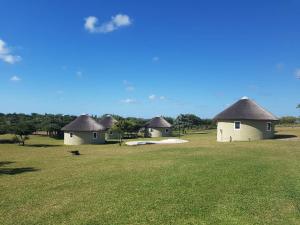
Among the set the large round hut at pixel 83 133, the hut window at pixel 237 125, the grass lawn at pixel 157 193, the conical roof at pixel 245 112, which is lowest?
the grass lawn at pixel 157 193

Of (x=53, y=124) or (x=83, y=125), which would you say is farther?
(x=53, y=124)

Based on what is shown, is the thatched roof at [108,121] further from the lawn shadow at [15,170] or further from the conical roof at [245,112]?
the lawn shadow at [15,170]

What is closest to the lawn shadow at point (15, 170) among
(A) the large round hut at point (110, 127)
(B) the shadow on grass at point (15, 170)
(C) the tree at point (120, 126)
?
(B) the shadow on grass at point (15, 170)

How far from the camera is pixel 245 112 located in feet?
134

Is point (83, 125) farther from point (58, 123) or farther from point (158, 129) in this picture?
point (158, 129)

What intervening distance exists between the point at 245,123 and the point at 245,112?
158 centimetres

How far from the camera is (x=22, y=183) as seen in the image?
16.8 m

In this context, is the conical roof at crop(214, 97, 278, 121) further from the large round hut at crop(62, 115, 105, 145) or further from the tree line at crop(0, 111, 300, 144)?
the large round hut at crop(62, 115, 105, 145)

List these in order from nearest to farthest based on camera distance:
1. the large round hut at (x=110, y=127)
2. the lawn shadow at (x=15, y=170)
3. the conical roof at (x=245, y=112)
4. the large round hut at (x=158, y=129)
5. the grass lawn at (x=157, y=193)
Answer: the grass lawn at (x=157, y=193)
the lawn shadow at (x=15, y=170)
the conical roof at (x=245, y=112)
the large round hut at (x=110, y=127)
the large round hut at (x=158, y=129)

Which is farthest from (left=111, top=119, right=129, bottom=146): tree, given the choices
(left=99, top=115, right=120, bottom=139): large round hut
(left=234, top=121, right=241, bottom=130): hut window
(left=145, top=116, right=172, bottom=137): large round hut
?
(left=234, top=121, right=241, bottom=130): hut window

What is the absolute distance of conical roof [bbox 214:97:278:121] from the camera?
40.2 meters

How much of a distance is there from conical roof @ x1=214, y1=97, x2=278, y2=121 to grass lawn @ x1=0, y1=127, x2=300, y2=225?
18930mm

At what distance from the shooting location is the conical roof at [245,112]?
4016 centimetres

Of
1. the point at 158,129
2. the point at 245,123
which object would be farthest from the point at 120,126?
the point at 245,123
